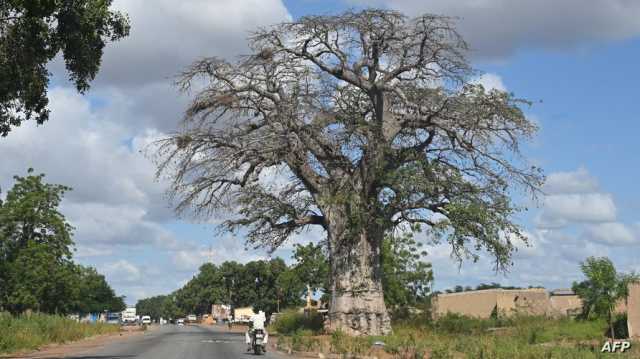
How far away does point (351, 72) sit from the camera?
3512 centimetres

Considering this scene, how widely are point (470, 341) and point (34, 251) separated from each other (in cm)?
5641

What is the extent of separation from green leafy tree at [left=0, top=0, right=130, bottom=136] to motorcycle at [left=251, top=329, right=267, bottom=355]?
10979 mm

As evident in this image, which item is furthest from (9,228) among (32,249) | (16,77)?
(16,77)

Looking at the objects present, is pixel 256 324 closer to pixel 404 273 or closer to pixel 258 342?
pixel 258 342

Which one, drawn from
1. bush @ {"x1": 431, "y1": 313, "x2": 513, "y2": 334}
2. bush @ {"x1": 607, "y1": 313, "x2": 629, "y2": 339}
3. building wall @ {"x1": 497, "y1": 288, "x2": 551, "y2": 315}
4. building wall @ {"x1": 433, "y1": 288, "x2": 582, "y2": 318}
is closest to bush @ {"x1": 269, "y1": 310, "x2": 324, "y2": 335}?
bush @ {"x1": 431, "y1": 313, "x2": 513, "y2": 334}

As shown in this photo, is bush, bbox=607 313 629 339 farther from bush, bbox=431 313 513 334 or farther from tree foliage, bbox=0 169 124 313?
tree foliage, bbox=0 169 124 313

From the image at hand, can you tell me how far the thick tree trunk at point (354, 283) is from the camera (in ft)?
115

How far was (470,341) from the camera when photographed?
79.8 feet

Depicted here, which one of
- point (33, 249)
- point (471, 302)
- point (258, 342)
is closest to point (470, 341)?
point (258, 342)

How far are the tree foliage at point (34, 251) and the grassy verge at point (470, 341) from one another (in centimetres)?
4157

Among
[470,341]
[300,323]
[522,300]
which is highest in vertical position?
[522,300]

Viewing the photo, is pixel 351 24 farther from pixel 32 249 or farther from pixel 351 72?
pixel 32 249

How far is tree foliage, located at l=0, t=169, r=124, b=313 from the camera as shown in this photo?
72.8 m

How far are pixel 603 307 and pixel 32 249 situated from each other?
166 ft
